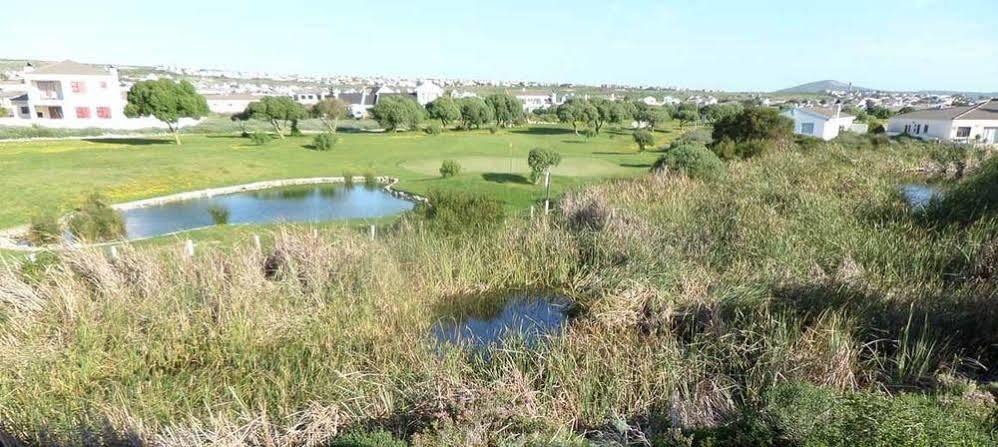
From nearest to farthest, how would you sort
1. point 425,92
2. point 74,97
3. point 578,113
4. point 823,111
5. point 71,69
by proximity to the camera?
point 823,111 < point 71,69 < point 74,97 < point 578,113 < point 425,92

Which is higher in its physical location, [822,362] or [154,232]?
[822,362]

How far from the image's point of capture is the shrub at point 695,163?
48.2 ft

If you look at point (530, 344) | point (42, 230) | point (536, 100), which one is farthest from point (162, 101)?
point (536, 100)

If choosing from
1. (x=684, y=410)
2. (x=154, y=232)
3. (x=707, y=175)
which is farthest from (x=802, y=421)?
(x=154, y=232)

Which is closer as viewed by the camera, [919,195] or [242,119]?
[919,195]

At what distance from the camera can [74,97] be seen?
43438 millimetres

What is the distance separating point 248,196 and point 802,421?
72.2 ft

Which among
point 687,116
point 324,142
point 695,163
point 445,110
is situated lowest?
point 324,142

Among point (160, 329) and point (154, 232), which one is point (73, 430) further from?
point (154, 232)

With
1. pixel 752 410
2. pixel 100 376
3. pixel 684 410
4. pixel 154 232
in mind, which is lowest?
pixel 154 232

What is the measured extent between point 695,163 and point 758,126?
9885 millimetres

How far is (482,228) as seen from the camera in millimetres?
9469

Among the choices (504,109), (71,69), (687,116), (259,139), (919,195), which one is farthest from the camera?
(687,116)

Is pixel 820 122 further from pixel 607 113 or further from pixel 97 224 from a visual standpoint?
pixel 97 224
